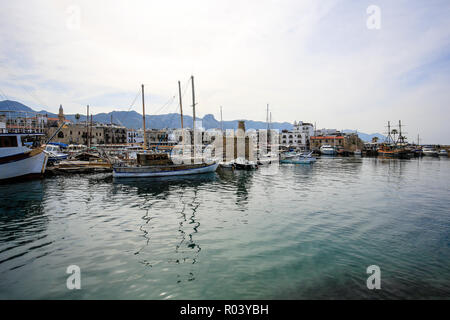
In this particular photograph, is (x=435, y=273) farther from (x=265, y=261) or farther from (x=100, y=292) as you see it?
(x=100, y=292)

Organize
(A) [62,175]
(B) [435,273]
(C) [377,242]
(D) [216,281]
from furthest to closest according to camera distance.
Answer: (A) [62,175]
(C) [377,242]
(B) [435,273]
(D) [216,281]

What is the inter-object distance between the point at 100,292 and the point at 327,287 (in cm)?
723

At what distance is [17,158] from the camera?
27.2 metres

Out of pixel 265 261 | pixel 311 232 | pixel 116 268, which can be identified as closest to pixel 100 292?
pixel 116 268

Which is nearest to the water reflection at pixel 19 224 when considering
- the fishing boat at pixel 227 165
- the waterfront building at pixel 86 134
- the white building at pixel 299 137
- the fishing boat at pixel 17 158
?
the fishing boat at pixel 17 158

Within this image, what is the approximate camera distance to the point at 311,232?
40.2ft

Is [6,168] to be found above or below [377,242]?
above

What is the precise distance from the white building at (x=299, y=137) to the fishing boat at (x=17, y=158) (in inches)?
4124

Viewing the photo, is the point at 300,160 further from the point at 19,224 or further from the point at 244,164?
the point at 19,224

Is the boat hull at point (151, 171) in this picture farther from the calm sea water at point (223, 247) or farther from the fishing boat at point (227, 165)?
the calm sea water at point (223, 247)

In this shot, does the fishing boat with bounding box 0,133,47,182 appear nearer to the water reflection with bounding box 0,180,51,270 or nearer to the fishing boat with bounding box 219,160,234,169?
the water reflection with bounding box 0,180,51,270

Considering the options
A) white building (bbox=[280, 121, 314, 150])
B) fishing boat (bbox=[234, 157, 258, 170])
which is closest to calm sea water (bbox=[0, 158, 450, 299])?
fishing boat (bbox=[234, 157, 258, 170])

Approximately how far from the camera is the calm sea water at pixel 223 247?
7.42m

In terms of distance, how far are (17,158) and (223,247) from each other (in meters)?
30.2
